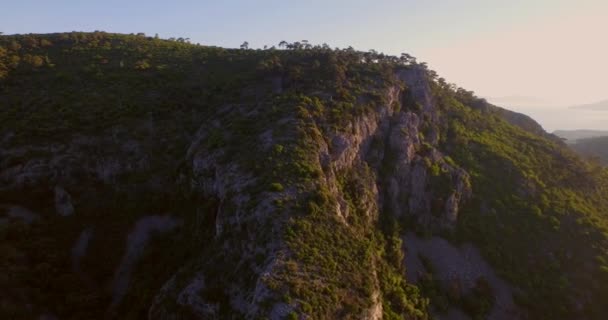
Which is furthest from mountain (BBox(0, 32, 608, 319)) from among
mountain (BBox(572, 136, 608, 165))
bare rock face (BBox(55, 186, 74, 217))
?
mountain (BBox(572, 136, 608, 165))

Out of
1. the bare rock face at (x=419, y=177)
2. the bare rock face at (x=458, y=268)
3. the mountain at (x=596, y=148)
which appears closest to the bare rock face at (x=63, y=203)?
the bare rock face at (x=419, y=177)

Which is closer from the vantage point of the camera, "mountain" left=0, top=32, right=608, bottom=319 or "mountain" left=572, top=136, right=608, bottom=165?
"mountain" left=0, top=32, right=608, bottom=319

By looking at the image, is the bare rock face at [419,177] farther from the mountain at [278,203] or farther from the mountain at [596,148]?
the mountain at [596,148]

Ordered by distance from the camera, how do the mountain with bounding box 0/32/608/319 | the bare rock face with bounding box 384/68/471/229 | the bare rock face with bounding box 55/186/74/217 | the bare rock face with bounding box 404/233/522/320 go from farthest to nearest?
the bare rock face with bounding box 384/68/471/229, the bare rock face with bounding box 55/186/74/217, the bare rock face with bounding box 404/233/522/320, the mountain with bounding box 0/32/608/319

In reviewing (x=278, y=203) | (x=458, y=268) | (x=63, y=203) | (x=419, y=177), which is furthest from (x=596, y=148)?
(x=63, y=203)

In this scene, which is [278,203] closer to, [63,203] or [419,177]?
[419,177]

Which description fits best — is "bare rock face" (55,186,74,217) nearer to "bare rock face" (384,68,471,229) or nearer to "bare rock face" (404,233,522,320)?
"bare rock face" (384,68,471,229)
